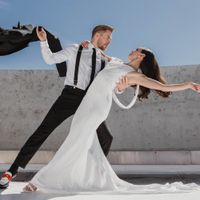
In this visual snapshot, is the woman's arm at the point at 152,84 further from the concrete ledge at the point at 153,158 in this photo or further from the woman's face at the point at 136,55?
the concrete ledge at the point at 153,158

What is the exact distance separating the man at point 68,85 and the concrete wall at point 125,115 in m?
4.59

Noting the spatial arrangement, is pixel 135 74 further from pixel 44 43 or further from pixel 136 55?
pixel 44 43

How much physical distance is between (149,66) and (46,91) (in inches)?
200

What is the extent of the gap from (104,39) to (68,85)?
424 mm

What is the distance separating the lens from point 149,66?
9.89ft

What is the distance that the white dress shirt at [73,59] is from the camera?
119 inches

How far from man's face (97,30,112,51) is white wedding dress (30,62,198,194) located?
0.20 metres

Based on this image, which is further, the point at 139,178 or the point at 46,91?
the point at 46,91

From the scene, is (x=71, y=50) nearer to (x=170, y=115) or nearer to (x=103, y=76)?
(x=103, y=76)

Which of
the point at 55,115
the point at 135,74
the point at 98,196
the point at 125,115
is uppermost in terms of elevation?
the point at 135,74

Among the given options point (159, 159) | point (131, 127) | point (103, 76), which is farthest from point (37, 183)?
point (131, 127)

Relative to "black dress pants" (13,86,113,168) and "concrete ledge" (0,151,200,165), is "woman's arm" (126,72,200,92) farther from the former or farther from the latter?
"concrete ledge" (0,151,200,165)

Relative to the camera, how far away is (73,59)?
9.91ft

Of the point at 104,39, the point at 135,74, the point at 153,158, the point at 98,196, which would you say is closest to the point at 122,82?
the point at 135,74
